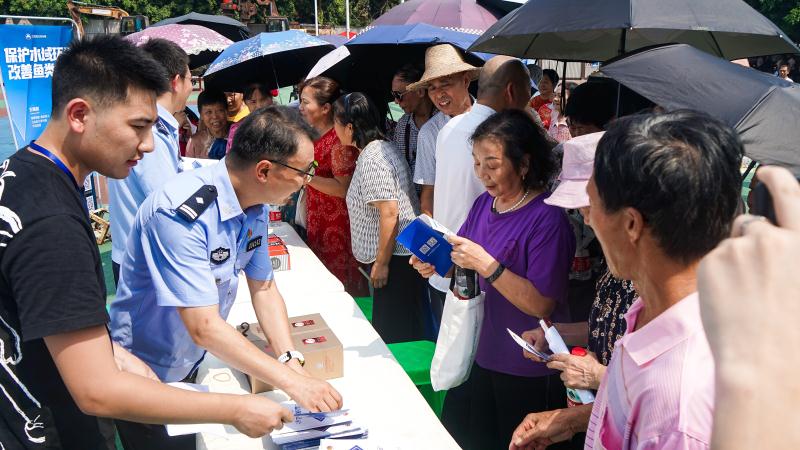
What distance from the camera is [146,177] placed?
271 centimetres

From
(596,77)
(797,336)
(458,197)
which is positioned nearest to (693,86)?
(458,197)

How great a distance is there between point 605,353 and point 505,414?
644mm

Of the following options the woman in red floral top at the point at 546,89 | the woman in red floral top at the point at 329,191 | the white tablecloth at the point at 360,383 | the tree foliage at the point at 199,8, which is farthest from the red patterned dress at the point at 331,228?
the tree foliage at the point at 199,8

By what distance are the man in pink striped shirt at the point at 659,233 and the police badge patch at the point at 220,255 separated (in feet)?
4.02

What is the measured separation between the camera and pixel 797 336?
0.43 metres

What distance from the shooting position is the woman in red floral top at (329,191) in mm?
3635

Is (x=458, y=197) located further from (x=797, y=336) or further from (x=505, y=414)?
(x=797, y=336)

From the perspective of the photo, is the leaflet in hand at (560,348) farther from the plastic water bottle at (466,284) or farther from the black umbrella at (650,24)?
the black umbrella at (650,24)

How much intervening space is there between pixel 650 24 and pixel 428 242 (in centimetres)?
120

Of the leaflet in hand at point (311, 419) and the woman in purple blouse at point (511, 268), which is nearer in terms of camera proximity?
the leaflet in hand at point (311, 419)

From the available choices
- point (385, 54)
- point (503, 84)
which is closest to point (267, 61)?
point (385, 54)

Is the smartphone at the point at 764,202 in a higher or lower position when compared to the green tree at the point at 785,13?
higher

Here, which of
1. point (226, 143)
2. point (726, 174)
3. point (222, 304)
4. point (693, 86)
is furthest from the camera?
point (226, 143)

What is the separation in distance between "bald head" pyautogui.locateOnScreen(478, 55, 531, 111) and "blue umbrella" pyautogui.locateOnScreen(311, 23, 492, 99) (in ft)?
2.50
